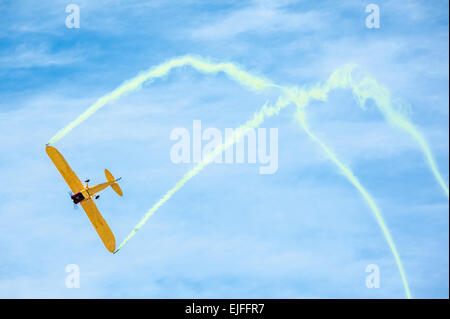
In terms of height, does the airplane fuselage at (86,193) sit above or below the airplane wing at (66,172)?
below

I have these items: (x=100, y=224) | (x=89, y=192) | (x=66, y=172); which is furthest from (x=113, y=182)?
(x=100, y=224)

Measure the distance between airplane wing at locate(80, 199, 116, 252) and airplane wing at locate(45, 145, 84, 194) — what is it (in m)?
3.67

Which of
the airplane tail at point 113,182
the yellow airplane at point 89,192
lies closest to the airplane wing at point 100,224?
the yellow airplane at point 89,192

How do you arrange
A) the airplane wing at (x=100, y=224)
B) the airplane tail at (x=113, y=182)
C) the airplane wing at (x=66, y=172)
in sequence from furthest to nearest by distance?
the airplane wing at (x=100, y=224)
the airplane wing at (x=66, y=172)
the airplane tail at (x=113, y=182)

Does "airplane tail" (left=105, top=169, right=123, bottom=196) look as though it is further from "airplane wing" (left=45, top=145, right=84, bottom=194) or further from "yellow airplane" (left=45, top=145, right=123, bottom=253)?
"airplane wing" (left=45, top=145, right=84, bottom=194)

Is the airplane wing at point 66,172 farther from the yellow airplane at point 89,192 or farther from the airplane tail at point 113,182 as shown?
the airplane tail at point 113,182

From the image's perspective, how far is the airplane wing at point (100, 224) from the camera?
8956cm

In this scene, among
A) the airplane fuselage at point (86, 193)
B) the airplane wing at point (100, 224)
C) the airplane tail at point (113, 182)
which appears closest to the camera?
the airplane tail at point (113, 182)

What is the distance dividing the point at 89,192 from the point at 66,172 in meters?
4.05

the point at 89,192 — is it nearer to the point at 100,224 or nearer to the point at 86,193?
the point at 86,193

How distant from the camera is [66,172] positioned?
281 feet

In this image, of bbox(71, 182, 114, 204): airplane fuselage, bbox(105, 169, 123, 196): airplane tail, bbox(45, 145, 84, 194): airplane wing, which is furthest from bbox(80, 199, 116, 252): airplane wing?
bbox(105, 169, 123, 196): airplane tail

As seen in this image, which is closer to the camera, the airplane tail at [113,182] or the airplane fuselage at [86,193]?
the airplane tail at [113,182]
